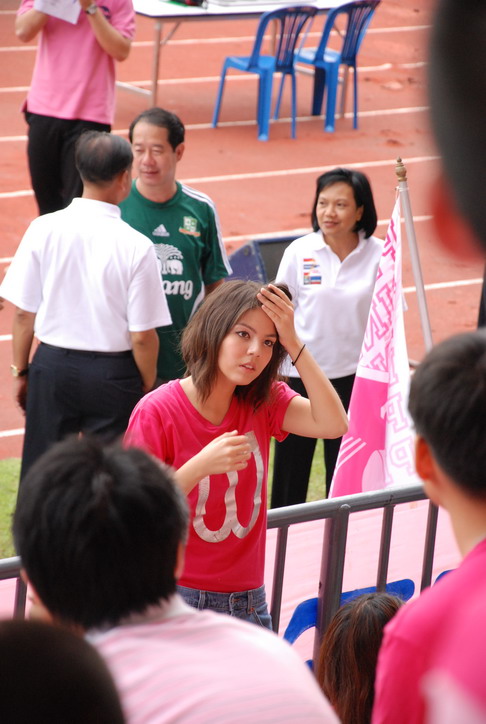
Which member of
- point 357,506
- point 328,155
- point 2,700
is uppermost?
point 328,155

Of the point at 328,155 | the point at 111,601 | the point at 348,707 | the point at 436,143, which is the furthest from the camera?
the point at 328,155

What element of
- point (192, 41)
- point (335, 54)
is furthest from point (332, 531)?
point (192, 41)

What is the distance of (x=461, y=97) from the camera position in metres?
0.61

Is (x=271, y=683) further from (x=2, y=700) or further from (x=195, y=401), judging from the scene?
(x=195, y=401)

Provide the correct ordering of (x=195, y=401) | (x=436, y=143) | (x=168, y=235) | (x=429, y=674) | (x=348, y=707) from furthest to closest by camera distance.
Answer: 1. (x=168, y=235)
2. (x=195, y=401)
3. (x=348, y=707)
4. (x=429, y=674)
5. (x=436, y=143)

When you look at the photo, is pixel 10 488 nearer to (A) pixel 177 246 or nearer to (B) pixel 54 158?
(A) pixel 177 246

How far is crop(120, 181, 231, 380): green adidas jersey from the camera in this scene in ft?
15.0

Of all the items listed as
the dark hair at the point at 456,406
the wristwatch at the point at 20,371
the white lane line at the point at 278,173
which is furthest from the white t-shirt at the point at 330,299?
the white lane line at the point at 278,173

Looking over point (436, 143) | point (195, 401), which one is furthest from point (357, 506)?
point (436, 143)

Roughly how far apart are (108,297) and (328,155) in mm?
7710

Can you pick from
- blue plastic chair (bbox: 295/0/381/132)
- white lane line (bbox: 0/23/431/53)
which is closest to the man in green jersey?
blue plastic chair (bbox: 295/0/381/132)

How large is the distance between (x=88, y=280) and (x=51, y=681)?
316 centimetres

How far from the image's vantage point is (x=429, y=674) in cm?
134

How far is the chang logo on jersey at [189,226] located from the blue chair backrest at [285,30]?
7317 mm
